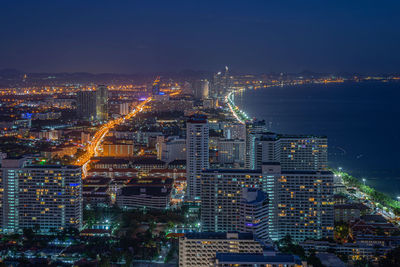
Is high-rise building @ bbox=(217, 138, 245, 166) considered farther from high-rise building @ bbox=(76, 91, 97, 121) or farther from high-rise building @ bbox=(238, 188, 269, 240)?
high-rise building @ bbox=(76, 91, 97, 121)

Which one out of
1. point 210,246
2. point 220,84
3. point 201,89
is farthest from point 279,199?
point 220,84

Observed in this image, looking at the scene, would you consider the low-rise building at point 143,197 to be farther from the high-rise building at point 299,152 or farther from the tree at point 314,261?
the tree at point 314,261

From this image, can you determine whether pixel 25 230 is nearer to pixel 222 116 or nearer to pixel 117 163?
→ pixel 117 163

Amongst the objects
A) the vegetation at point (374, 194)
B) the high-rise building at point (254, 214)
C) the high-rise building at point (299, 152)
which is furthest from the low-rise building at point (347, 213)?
the high-rise building at point (299, 152)

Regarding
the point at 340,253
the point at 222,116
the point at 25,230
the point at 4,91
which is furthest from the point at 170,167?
the point at 4,91

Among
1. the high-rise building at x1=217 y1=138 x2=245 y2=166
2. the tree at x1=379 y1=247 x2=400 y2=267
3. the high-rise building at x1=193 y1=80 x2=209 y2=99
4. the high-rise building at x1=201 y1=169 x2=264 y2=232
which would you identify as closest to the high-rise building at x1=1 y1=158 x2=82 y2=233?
the high-rise building at x1=201 y1=169 x2=264 y2=232

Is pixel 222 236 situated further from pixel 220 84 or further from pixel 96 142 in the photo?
pixel 220 84
